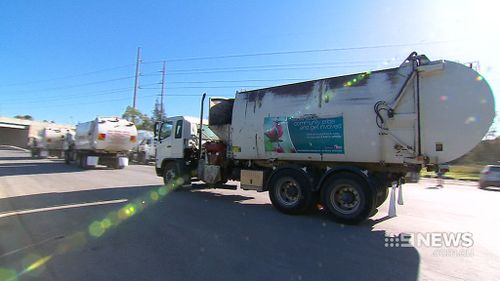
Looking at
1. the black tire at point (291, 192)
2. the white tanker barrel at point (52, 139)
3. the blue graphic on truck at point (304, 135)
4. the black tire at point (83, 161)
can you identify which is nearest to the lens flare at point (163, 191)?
the blue graphic on truck at point (304, 135)

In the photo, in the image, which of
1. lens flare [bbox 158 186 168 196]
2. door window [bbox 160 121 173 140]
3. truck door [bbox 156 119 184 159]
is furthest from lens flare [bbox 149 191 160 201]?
door window [bbox 160 121 173 140]

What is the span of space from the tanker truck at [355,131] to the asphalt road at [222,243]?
72 cm

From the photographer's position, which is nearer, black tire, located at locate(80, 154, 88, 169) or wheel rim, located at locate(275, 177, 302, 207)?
wheel rim, located at locate(275, 177, 302, 207)

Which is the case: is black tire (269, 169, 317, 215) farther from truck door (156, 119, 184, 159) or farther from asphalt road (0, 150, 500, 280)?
truck door (156, 119, 184, 159)

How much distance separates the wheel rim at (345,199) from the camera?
8.00m

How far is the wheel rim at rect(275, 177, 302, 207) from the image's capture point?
902 centimetres

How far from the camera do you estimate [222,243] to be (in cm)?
618

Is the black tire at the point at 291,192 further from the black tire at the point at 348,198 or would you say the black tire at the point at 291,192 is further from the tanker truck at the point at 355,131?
the black tire at the point at 348,198

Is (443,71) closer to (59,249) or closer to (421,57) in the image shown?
(421,57)

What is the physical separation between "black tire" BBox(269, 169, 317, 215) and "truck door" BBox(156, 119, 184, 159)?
4557mm

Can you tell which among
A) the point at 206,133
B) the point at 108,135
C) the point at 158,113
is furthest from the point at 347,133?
the point at 158,113

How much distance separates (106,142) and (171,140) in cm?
1152

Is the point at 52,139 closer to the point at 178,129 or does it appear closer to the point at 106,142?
the point at 106,142

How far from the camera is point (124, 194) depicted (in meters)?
11.8
